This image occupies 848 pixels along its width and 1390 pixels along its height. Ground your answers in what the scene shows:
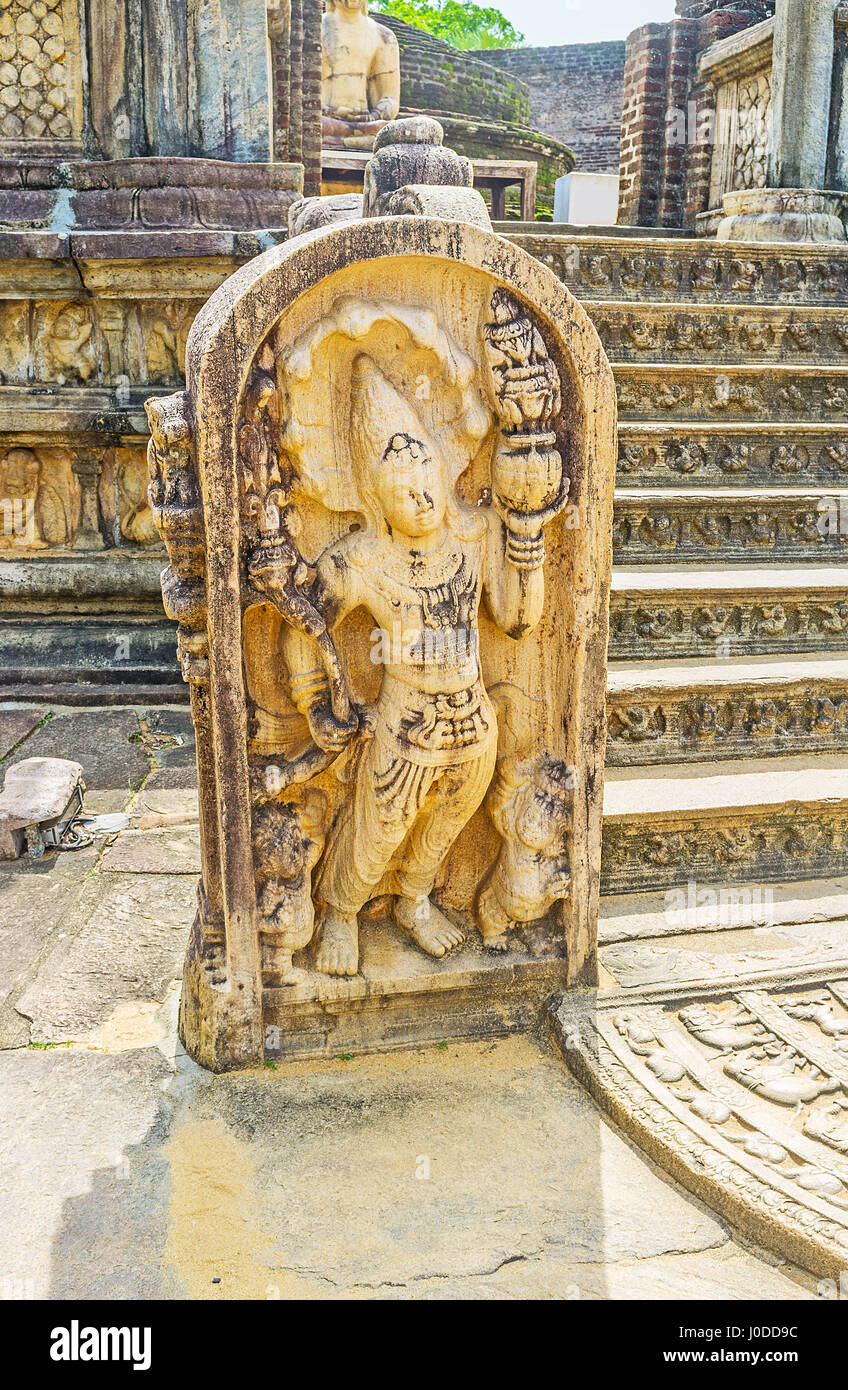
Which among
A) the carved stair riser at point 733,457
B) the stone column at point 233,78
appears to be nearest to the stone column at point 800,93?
the carved stair riser at point 733,457

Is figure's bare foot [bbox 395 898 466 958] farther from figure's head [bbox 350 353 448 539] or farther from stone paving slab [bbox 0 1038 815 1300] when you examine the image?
figure's head [bbox 350 353 448 539]

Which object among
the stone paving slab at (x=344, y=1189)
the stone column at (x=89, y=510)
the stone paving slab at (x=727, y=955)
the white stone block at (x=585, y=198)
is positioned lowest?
the stone paving slab at (x=344, y=1189)

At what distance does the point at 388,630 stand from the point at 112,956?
1.24 meters

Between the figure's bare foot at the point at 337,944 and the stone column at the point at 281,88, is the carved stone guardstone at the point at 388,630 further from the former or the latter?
the stone column at the point at 281,88

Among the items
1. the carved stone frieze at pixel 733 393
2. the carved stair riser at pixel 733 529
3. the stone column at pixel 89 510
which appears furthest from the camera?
the stone column at pixel 89 510

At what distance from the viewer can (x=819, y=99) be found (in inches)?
236

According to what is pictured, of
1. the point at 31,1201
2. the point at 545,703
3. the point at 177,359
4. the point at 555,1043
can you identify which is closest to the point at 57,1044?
the point at 31,1201

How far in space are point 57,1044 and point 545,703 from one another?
1361mm

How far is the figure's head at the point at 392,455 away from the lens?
2182 mm

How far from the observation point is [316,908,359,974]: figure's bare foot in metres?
2.45

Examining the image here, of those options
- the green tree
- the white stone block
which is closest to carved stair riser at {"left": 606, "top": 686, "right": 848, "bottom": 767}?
the white stone block

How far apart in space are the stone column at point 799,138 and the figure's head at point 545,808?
459 cm

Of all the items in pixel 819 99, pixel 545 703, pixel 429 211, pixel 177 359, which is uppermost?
pixel 819 99
